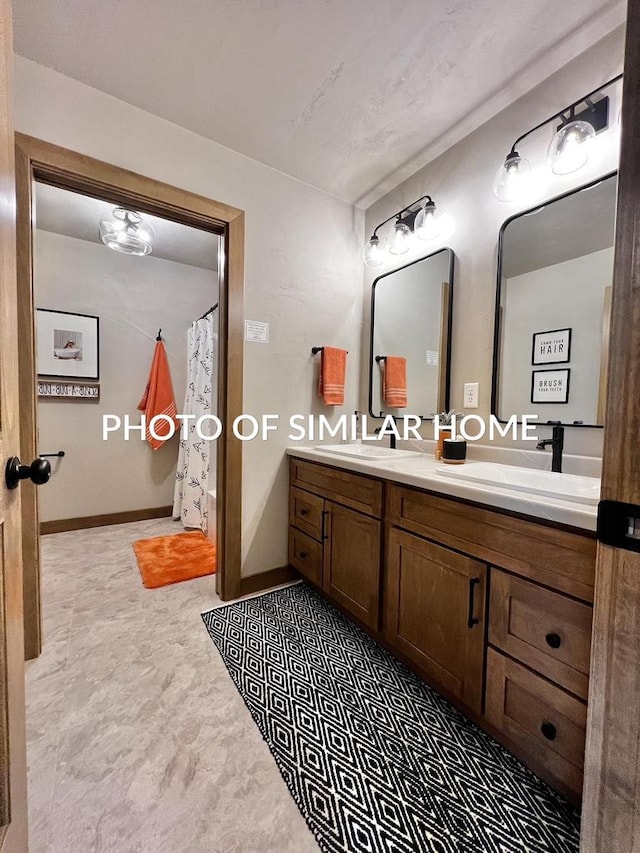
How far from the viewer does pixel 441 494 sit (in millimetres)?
1222

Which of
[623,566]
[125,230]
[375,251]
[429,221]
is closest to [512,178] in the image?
[429,221]

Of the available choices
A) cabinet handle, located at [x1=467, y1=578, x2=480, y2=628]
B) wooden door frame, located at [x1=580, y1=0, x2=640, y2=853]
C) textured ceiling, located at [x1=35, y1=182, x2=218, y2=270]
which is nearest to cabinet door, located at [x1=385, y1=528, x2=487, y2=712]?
cabinet handle, located at [x1=467, y1=578, x2=480, y2=628]

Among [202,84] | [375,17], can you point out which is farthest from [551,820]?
[202,84]

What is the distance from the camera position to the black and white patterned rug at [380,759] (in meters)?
0.90

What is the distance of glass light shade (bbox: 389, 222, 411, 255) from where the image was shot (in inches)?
79.8

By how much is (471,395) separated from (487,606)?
1.00 metres

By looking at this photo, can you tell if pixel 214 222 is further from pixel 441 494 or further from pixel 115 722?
pixel 115 722

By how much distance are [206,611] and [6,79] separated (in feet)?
6.78

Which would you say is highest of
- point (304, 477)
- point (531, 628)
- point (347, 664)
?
point (304, 477)

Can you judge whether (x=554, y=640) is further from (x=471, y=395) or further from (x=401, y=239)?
(x=401, y=239)

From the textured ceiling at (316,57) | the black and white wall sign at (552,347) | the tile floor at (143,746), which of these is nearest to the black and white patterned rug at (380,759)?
the tile floor at (143,746)

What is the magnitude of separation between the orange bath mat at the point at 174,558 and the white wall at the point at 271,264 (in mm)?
503

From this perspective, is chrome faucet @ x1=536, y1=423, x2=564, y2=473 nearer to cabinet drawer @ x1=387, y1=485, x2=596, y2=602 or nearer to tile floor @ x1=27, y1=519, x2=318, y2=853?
cabinet drawer @ x1=387, y1=485, x2=596, y2=602

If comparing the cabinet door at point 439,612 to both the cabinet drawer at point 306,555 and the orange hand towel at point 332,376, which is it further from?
the orange hand towel at point 332,376
